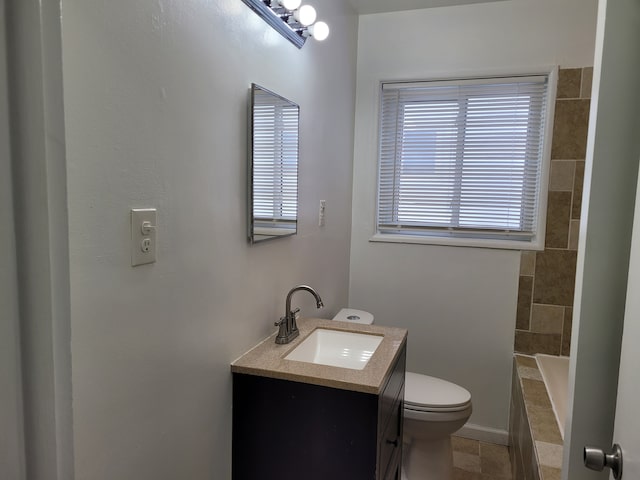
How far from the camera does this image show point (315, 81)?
2.01m

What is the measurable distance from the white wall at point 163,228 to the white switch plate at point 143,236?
0.02 m

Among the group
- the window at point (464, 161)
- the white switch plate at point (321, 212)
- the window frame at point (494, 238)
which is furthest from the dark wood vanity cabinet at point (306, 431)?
the window at point (464, 161)

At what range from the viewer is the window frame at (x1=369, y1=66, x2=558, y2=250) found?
2359mm

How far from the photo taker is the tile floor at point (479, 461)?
2.26 m

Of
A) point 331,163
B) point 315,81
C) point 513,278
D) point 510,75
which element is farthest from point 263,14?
point 513,278

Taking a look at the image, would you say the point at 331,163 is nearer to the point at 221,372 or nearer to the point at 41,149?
the point at 221,372

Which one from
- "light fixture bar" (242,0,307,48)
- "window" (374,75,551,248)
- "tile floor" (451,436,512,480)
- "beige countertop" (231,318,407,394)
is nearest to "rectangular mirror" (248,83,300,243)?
"light fixture bar" (242,0,307,48)

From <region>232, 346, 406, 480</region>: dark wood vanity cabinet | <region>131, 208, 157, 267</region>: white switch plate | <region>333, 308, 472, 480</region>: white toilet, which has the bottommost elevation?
<region>333, 308, 472, 480</region>: white toilet

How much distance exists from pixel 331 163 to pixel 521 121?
1.13m

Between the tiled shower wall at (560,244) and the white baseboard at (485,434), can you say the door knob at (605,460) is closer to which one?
the tiled shower wall at (560,244)

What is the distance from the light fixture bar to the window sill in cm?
133

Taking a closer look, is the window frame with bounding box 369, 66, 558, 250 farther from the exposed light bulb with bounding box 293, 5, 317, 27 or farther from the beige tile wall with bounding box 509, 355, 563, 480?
the exposed light bulb with bounding box 293, 5, 317, 27

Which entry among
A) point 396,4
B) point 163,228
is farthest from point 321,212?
point 396,4

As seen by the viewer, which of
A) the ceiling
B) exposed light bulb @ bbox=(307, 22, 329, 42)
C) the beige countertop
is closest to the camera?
the beige countertop
